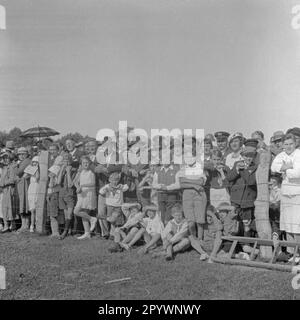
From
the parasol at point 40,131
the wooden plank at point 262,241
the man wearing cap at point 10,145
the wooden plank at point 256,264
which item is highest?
the parasol at point 40,131

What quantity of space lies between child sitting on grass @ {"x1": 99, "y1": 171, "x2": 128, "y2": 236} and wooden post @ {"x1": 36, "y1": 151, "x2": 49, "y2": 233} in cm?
91

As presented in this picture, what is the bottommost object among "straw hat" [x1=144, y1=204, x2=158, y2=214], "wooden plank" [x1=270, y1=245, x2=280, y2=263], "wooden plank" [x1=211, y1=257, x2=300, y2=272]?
"wooden plank" [x1=211, y1=257, x2=300, y2=272]

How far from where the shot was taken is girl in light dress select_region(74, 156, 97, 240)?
5793 millimetres

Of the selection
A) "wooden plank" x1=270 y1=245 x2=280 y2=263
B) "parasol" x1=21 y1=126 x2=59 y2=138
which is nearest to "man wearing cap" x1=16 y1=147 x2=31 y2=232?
"parasol" x1=21 y1=126 x2=59 y2=138

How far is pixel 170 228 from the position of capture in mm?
5008

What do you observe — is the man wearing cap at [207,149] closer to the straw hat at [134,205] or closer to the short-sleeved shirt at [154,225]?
the short-sleeved shirt at [154,225]

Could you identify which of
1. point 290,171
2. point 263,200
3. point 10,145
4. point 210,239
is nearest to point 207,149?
point 263,200

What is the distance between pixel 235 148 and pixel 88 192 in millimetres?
1873

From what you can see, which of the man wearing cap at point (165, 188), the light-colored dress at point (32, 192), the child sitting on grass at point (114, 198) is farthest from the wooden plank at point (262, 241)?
the light-colored dress at point (32, 192)

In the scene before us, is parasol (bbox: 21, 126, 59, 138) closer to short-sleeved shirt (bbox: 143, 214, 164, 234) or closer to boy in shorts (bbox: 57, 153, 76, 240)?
boy in shorts (bbox: 57, 153, 76, 240)

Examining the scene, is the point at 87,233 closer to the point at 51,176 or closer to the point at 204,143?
the point at 51,176

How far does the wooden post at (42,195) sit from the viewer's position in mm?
6105

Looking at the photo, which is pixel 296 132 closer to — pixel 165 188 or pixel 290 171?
pixel 290 171

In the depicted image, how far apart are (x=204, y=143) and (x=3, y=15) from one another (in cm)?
240
